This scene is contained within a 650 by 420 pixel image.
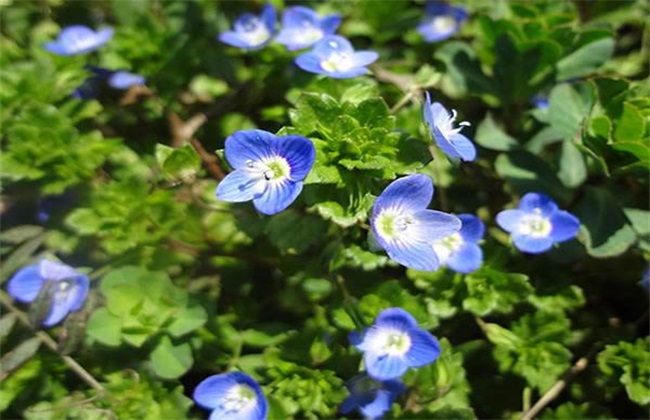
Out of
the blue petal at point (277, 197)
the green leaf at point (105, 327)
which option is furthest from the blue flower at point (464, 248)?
the green leaf at point (105, 327)

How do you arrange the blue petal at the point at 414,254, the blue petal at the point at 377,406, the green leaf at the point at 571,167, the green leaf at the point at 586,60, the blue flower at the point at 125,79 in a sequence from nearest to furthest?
the blue petal at the point at 414,254
the blue petal at the point at 377,406
the green leaf at the point at 571,167
the green leaf at the point at 586,60
the blue flower at the point at 125,79

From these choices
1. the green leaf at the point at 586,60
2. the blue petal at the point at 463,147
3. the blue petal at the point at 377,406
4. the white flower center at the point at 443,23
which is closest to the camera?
the blue petal at the point at 463,147

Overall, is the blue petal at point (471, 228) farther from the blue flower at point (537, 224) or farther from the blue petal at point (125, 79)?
the blue petal at point (125, 79)

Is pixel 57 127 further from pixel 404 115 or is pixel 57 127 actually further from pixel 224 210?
pixel 404 115

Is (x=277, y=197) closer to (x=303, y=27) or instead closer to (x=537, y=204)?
(x=537, y=204)

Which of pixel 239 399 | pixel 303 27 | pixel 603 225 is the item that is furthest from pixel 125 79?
pixel 603 225

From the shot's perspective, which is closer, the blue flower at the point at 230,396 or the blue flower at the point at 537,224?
the blue flower at the point at 230,396

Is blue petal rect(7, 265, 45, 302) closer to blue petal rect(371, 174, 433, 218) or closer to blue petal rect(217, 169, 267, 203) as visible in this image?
blue petal rect(217, 169, 267, 203)
